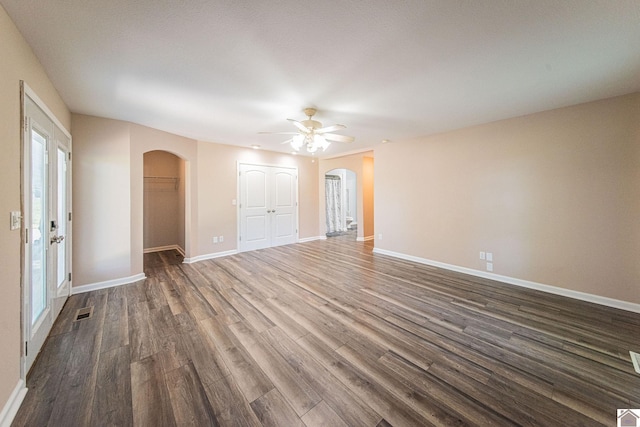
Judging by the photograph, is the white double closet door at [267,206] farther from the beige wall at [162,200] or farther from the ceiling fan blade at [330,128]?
the ceiling fan blade at [330,128]

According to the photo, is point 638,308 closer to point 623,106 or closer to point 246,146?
point 623,106

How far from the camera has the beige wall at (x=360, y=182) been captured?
6989mm

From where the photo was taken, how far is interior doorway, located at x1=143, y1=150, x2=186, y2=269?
579cm

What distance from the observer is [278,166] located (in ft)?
20.5

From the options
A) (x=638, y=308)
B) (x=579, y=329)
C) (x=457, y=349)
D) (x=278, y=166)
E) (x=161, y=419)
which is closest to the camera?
(x=161, y=419)

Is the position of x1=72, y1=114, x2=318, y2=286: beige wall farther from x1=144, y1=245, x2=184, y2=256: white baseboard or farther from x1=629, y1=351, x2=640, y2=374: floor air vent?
x1=629, y1=351, x2=640, y2=374: floor air vent

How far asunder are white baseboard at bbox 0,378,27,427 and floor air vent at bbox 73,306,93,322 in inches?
47.4

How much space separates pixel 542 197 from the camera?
3314 mm

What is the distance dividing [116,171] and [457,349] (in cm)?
496

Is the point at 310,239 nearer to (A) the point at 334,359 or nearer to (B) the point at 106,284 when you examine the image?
(B) the point at 106,284

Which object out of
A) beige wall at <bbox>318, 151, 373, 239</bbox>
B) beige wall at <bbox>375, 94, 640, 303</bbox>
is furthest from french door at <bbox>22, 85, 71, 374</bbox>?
beige wall at <bbox>318, 151, 373, 239</bbox>

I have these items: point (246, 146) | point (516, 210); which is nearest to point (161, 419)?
point (516, 210)

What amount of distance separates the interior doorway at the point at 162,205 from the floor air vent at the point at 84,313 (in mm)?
2811

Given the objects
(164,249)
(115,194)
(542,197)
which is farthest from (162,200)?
(542,197)
